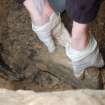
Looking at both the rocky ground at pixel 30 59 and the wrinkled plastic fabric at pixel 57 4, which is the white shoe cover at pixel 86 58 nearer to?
the rocky ground at pixel 30 59

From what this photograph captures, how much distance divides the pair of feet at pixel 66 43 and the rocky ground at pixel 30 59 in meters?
0.08

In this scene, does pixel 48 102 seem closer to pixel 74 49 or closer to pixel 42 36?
pixel 74 49

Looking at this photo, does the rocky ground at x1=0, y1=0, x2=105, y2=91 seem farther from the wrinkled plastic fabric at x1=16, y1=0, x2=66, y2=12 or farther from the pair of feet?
the wrinkled plastic fabric at x1=16, y1=0, x2=66, y2=12

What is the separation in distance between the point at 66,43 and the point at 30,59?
319 mm

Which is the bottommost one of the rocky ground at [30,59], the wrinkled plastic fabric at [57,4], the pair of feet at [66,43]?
the rocky ground at [30,59]

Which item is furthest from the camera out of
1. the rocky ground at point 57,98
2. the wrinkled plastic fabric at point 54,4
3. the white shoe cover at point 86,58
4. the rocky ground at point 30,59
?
the rocky ground at point 30,59

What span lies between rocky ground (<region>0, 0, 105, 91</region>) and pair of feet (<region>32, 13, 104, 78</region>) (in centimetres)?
8

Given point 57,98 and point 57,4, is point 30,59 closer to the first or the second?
point 57,4

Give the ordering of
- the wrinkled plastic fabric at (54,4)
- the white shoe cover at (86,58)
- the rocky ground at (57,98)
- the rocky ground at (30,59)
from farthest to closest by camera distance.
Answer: the rocky ground at (30,59), the wrinkled plastic fabric at (54,4), the white shoe cover at (86,58), the rocky ground at (57,98)

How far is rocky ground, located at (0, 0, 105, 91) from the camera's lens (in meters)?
1.84

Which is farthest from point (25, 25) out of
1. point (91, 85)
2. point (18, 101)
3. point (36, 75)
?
point (18, 101)

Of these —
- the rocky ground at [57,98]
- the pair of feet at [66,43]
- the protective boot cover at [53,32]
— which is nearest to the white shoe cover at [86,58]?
the pair of feet at [66,43]

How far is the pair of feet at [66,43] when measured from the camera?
1.54 metres

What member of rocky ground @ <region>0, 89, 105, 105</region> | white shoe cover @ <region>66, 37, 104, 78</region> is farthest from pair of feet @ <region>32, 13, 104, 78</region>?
rocky ground @ <region>0, 89, 105, 105</region>
